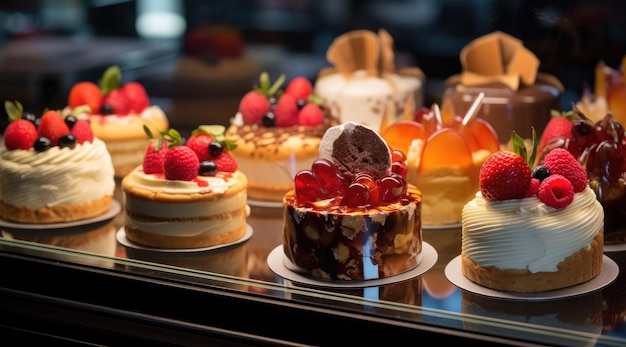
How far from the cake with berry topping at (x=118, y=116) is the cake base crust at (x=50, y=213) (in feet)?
1.78

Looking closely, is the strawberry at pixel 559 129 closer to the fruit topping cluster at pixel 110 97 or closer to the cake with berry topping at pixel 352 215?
the cake with berry topping at pixel 352 215

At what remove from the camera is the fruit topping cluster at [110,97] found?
4.02 m

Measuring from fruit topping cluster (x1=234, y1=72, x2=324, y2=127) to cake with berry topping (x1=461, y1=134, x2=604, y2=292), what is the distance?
117cm

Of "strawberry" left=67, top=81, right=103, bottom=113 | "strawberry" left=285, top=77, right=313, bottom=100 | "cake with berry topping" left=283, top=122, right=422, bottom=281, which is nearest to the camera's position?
"cake with berry topping" left=283, top=122, right=422, bottom=281

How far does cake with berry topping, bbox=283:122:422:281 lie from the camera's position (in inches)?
107

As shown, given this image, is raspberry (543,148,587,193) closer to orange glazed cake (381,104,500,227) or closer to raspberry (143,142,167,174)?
orange glazed cake (381,104,500,227)

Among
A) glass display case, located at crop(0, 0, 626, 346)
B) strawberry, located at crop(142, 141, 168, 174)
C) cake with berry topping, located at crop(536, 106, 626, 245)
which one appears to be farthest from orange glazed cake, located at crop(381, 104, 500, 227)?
strawberry, located at crop(142, 141, 168, 174)

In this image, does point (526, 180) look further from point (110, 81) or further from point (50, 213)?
point (110, 81)

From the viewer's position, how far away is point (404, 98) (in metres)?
4.06

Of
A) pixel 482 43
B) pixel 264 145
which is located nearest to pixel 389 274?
pixel 264 145

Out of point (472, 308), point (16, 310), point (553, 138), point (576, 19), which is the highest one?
point (576, 19)

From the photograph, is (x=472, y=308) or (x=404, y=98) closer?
(x=472, y=308)

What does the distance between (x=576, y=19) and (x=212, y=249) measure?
1.73m

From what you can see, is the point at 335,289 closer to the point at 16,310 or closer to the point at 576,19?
the point at 16,310
